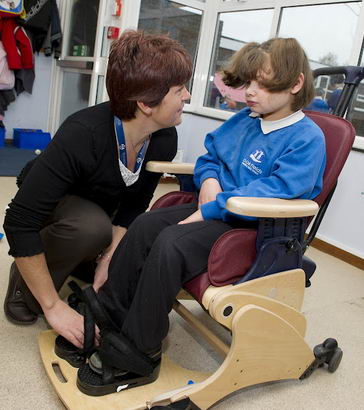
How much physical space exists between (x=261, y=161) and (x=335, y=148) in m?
0.22

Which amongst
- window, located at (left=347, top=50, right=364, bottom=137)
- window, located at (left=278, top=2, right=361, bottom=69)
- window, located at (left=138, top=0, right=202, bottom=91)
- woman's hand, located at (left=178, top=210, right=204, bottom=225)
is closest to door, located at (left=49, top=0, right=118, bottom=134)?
window, located at (left=138, top=0, right=202, bottom=91)

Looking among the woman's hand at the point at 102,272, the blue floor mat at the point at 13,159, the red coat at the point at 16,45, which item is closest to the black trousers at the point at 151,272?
the woman's hand at the point at 102,272

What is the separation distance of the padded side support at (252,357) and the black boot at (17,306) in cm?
57

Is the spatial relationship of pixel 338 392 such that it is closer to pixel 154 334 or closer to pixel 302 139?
pixel 154 334

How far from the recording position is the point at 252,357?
1072mm

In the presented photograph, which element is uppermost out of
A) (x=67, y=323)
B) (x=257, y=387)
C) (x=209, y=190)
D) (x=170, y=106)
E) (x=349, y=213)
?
(x=170, y=106)

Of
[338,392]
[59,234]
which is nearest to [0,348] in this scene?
[59,234]

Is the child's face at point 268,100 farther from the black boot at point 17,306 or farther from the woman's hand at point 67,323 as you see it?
the black boot at point 17,306

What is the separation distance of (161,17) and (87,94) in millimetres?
933

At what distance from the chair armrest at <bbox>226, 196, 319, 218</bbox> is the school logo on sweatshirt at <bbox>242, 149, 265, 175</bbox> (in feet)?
0.62

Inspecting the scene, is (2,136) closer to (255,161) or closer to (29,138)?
(29,138)

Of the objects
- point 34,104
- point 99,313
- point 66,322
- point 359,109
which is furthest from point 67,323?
point 34,104

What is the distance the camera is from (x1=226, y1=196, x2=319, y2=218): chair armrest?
921mm

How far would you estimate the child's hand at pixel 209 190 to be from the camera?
123 centimetres
